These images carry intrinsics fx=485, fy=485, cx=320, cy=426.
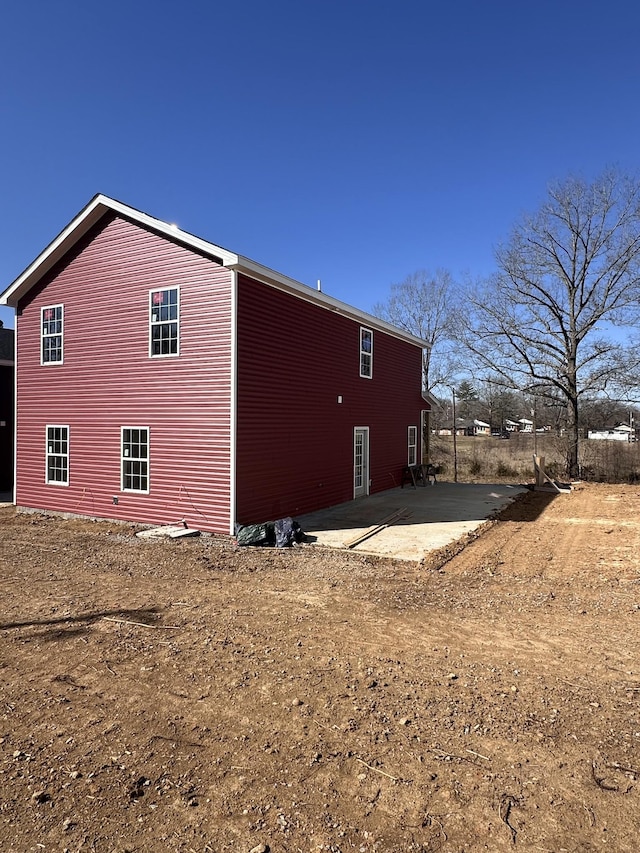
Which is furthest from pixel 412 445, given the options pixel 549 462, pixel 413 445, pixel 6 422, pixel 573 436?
pixel 6 422

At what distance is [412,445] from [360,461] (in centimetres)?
497

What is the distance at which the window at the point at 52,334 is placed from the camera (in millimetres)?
12383

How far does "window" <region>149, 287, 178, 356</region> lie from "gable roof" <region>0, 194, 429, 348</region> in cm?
120

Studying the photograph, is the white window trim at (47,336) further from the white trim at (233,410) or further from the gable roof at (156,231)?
the white trim at (233,410)

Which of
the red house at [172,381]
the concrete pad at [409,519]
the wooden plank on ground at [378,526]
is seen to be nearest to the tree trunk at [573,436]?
the concrete pad at [409,519]

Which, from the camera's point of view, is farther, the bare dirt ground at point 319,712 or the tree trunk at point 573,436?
the tree trunk at point 573,436

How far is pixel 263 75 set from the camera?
11469mm

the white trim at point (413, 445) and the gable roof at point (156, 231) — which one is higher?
the gable roof at point (156, 231)

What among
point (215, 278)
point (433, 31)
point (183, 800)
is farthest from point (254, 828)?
point (433, 31)

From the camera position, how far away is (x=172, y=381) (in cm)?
1048

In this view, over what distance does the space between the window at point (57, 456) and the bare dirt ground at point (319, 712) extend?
5936 millimetres

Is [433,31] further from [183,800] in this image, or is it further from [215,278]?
[183,800]

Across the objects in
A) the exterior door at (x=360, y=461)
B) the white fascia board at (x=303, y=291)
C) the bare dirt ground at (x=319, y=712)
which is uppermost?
the white fascia board at (x=303, y=291)

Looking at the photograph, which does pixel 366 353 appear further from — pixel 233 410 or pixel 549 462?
pixel 549 462
